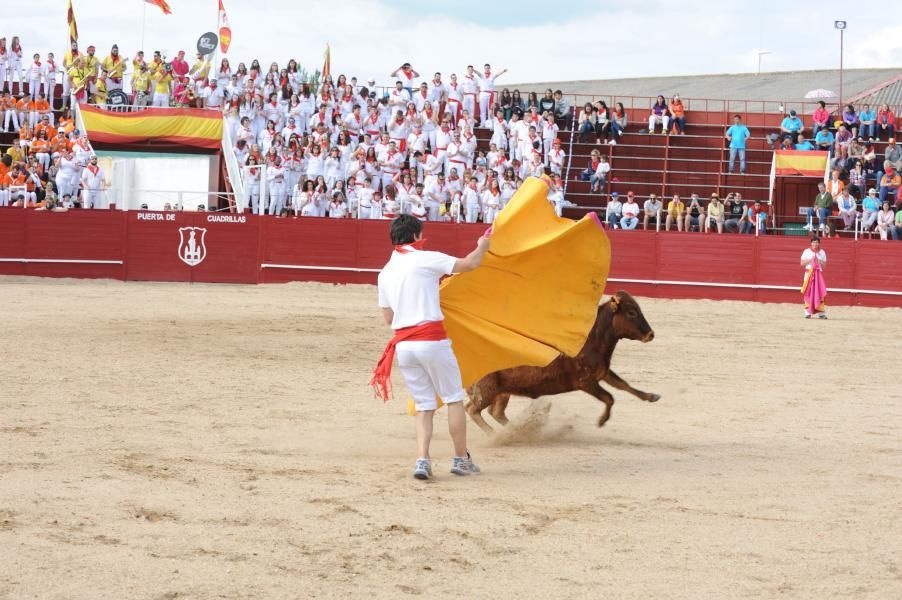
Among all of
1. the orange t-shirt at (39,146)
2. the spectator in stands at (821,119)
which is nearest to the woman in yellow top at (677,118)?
the spectator in stands at (821,119)

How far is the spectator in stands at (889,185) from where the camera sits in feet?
80.5

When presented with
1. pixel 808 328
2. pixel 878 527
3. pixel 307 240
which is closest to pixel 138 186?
pixel 307 240

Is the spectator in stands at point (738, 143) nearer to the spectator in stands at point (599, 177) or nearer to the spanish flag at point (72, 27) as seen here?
the spectator in stands at point (599, 177)

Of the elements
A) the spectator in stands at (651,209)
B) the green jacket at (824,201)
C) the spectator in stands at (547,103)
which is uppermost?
the spectator in stands at (547,103)

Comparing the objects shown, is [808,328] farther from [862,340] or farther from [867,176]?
[867,176]

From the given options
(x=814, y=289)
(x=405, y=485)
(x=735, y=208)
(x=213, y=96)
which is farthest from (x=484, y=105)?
(x=405, y=485)

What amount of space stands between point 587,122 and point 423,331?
22317mm

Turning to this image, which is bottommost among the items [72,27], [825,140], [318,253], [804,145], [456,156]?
[318,253]

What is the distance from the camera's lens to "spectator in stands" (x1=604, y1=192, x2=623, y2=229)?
24.6 metres

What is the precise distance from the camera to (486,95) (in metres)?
27.2

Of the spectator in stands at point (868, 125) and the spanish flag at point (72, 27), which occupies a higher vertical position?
the spanish flag at point (72, 27)

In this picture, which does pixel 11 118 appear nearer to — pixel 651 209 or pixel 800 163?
pixel 651 209

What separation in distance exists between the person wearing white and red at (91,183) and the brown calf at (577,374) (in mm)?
17348

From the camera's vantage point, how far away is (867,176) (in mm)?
25906
